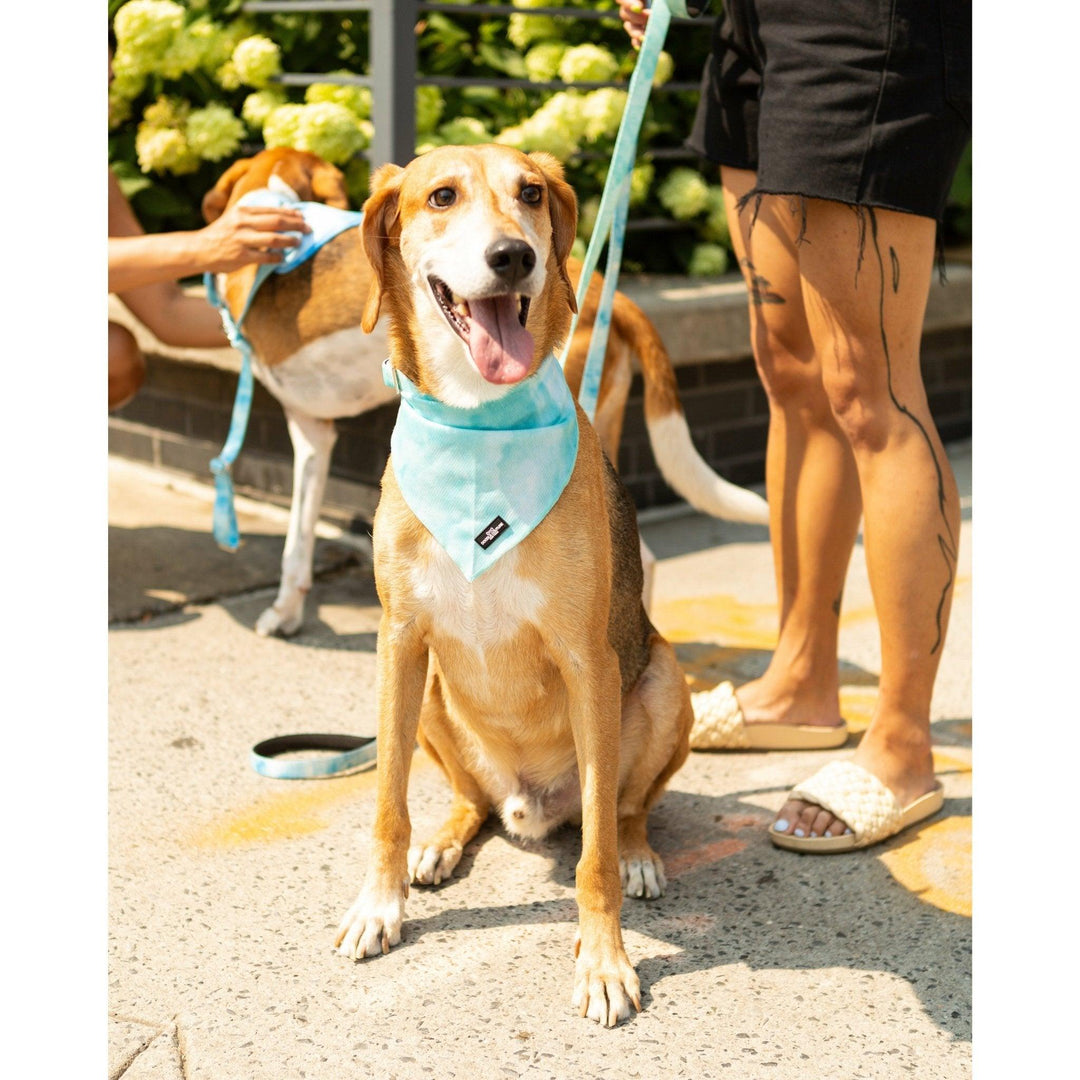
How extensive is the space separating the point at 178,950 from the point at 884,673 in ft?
5.56

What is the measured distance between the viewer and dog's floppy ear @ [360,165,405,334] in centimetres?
261

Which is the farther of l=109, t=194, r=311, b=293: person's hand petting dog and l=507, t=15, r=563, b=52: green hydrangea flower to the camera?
l=507, t=15, r=563, b=52: green hydrangea flower

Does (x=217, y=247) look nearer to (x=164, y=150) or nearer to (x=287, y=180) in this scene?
(x=287, y=180)

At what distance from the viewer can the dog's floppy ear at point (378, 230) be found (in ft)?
8.57

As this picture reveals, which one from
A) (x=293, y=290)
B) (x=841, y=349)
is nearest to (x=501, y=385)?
(x=841, y=349)

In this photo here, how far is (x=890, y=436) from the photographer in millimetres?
3100

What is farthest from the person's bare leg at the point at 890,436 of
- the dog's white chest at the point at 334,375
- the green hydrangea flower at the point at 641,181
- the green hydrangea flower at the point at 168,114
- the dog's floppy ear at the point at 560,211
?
the green hydrangea flower at the point at 168,114

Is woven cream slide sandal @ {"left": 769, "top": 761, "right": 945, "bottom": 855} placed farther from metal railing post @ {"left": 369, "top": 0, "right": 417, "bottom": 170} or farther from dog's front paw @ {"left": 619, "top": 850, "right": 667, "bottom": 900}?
metal railing post @ {"left": 369, "top": 0, "right": 417, "bottom": 170}

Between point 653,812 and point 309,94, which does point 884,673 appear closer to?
point 653,812

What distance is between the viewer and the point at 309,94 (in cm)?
557

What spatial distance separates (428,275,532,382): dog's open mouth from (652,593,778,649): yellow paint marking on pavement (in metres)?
2.11

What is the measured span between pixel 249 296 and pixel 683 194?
2.59m

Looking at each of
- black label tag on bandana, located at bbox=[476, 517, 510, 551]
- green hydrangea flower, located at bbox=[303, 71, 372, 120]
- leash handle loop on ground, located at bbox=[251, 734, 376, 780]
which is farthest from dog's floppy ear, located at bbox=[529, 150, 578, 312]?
green hydrangea flower, located at bbox=[303, 71, 372, 120]

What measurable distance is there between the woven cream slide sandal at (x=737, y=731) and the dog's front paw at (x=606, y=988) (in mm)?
1130
